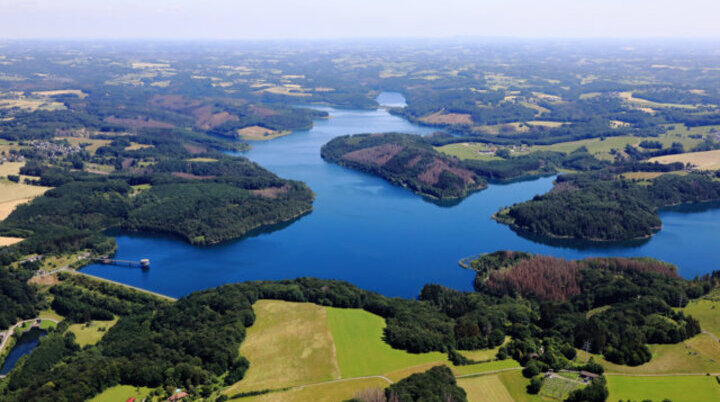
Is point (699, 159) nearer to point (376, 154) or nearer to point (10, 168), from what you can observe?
point (376, 154)


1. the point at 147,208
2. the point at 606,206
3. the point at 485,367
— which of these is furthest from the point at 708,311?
the point at 147,208

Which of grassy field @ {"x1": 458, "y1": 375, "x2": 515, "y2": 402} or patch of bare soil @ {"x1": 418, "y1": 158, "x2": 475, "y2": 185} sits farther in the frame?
patch of bare soil @ {"x1": 418, "y1": 158, "x2": 475, "y2": 185}

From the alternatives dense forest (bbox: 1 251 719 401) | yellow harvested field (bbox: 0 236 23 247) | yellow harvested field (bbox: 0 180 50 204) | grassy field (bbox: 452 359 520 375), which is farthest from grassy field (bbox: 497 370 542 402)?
yellow harvested field (bbox: 0 180 50 204)

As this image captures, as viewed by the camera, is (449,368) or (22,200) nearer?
(449,368)

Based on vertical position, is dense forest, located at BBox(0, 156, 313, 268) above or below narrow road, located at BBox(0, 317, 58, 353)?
above

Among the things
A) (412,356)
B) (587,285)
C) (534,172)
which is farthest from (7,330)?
(534,172)

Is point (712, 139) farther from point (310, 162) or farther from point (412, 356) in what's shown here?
point (412, 356)

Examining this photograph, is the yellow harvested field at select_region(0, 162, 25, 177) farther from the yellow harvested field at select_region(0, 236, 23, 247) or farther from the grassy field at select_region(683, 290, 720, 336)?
the grassy field at select_region(683, 290, 720, 336)
